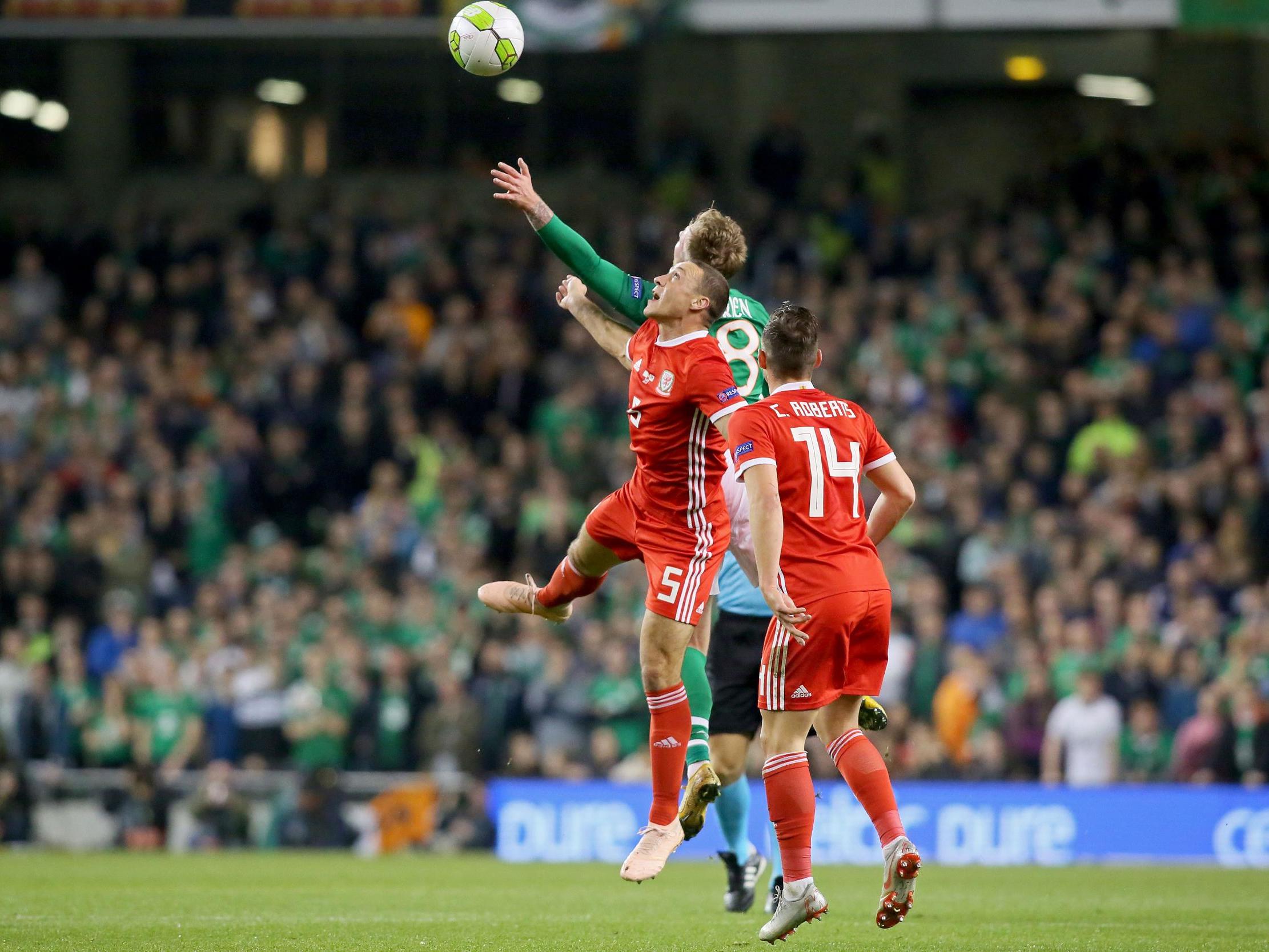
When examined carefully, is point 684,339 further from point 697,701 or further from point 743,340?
point 697,701

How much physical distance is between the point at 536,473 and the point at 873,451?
427 inches

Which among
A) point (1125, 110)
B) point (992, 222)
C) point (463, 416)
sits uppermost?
point (1125, 110)

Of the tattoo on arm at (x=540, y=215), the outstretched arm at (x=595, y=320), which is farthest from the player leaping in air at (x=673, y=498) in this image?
the tattoo on arm at (x=540, y=215)

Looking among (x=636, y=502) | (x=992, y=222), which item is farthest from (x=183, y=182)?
(x=636, y=502)

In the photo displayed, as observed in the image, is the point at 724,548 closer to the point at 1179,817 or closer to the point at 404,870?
the point at 404,870

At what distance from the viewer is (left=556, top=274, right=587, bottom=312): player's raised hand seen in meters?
8.38

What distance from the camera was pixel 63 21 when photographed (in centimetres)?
1750

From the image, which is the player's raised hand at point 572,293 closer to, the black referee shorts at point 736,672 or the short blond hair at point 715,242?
the short blond hair at point 715,242

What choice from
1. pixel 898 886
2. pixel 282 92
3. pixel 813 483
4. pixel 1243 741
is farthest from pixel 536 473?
pixel 898 886

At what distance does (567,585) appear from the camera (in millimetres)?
8258

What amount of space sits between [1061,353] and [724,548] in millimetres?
11306

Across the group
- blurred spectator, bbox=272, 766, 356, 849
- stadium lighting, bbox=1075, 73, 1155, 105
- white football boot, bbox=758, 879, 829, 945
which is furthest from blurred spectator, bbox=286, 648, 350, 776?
stadium lighting, bbox=1075, 73, 1155, 105

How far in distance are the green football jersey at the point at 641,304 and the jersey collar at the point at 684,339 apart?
10.8 inches

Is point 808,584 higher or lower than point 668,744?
higher
